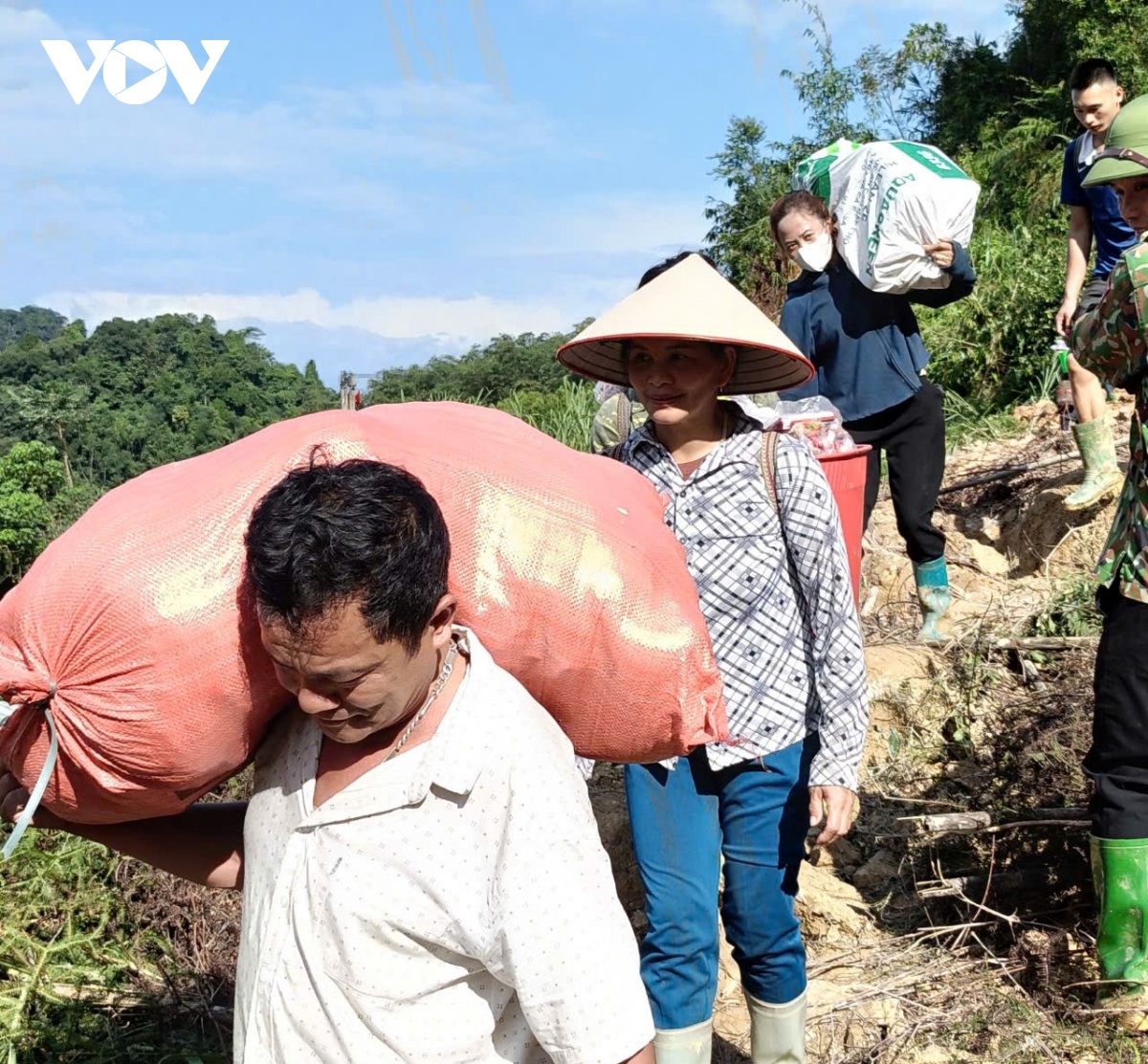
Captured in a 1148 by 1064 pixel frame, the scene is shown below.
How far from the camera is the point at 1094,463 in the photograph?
5.27m

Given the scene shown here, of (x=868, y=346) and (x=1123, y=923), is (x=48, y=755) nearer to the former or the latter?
(x=1123, y=923)

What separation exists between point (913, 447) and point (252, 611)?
3.45 meters

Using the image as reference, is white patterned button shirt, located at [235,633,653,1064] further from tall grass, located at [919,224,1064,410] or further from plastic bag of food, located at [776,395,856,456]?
tall grass, located at [919,224,1064,410]

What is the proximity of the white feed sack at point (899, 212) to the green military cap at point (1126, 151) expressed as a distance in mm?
1396

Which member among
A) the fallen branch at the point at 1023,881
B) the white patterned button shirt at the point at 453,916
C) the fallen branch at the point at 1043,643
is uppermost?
the white patterned button shirt at the point at 453,916

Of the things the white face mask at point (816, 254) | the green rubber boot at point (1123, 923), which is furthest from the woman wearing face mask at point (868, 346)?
the green rubber boot at point (1123, 923)

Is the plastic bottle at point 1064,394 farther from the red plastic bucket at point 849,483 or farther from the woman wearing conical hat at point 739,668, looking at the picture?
the woman wearing conical hat at point 739,668

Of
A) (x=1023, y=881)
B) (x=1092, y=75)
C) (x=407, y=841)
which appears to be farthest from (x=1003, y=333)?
(x=407, y=841)

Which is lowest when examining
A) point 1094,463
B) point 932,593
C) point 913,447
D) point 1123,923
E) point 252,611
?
point 1123,923

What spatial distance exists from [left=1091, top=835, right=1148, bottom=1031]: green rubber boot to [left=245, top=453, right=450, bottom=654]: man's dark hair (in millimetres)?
1932

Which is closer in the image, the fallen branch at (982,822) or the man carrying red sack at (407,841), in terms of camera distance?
the man carrying red sack at (407,841)

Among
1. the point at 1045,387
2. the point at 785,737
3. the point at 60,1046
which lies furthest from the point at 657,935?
Result: the point at 1045,387

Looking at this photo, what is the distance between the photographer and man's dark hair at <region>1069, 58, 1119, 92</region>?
4660 mm

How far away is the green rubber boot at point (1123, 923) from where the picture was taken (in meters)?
2.61
